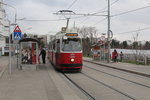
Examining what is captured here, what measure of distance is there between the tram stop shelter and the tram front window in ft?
12.0

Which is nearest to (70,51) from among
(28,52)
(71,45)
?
(71,45)

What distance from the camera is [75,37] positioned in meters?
17.5

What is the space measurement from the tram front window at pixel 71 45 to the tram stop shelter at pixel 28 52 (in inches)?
144

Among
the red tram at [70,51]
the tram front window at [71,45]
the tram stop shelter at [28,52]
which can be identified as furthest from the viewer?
the tram stop shelter at [28,52]

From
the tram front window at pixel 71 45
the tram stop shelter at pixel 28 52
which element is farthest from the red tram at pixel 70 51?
the tram stop shelter at pixel 28 52

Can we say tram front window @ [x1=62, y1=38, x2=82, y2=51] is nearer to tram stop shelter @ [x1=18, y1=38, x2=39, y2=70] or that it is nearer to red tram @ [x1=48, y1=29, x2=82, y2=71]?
red tram @ [x1=48, y1=29, x2=82, y2=71]

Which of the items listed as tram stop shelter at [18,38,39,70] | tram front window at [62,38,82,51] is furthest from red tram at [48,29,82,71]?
tram stop shelter at [18,38,39,70]

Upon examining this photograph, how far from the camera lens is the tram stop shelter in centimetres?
1956

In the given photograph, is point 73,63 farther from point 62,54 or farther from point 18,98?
point 18,98

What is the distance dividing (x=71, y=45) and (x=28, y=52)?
14.5 ft

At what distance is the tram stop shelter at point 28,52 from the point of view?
64.2ft

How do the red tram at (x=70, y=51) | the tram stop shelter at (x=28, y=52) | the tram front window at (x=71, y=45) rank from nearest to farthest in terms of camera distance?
the red tram at (x=70, y=51)
the tram front window at (x=71, y=45)
the tram stop shelter at (x=28, y=52)

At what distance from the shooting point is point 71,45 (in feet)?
56.7

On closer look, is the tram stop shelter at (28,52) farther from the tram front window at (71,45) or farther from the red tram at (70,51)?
the tram front window at (71,45)
